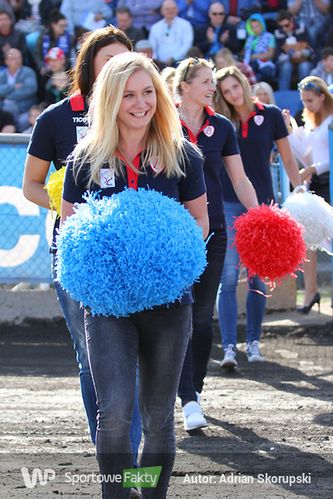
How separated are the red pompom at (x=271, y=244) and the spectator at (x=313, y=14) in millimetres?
9558

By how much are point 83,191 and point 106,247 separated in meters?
0.34

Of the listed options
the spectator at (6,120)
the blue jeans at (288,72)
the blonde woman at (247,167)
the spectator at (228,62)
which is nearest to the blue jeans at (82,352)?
the blonde woman at (247,167)

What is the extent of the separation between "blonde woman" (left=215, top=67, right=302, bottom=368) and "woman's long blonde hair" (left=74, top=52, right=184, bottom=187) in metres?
A: 3.15

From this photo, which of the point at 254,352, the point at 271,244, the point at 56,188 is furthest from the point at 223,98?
the point at 56,188

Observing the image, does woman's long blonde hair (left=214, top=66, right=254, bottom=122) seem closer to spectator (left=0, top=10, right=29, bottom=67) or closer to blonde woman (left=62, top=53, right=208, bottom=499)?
blonde woman (left=62, top=53, right=208, bottom=499)

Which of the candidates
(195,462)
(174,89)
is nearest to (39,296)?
(174,89)

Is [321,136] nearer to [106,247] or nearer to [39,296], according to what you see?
[39,296]

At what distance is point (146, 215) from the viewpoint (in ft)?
12.2

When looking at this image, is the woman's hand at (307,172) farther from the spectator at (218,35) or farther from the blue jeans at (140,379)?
the blue jeans at (140,379)

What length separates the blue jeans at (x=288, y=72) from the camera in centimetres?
1414

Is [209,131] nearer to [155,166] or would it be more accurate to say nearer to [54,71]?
[155,166]

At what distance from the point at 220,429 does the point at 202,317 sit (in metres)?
0.65

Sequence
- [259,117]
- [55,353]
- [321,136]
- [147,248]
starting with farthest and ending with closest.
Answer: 1. [321,136]
2. [55,353]
3. [259,117]
4. [147,248]

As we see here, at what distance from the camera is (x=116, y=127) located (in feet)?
12.9
